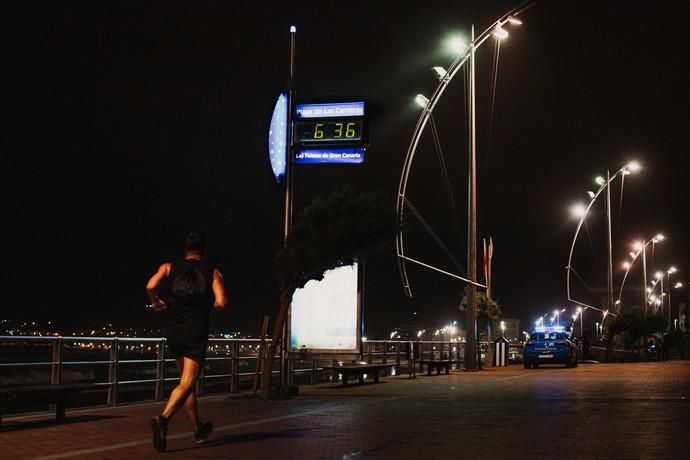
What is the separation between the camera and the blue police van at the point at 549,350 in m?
37.1

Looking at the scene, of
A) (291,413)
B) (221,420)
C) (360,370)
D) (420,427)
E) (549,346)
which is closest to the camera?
(420,427)

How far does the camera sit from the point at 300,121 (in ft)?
67.6

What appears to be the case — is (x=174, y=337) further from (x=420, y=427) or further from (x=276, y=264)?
(x=276, y=264)

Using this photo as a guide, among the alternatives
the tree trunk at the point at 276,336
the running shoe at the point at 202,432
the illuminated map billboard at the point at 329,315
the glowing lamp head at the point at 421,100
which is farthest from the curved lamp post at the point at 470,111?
the running shoe at the point at 202,432

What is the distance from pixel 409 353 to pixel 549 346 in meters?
11.4

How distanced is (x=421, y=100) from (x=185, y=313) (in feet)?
80.9

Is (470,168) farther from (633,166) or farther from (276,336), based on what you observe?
(633,166)

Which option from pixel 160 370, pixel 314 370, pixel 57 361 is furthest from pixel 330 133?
pixel 57 361

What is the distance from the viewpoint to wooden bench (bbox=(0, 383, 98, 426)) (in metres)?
11.3

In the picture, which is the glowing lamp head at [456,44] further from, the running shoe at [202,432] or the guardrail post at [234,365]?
the running shoe at [202,432]

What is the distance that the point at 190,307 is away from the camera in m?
8.96

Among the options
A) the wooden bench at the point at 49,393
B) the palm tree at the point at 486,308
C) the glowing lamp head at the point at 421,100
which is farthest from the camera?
the palm tree at the point at 486,308

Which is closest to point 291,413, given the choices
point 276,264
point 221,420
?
point 221,420

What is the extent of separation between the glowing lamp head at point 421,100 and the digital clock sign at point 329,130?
38.1 feet
